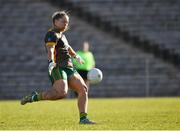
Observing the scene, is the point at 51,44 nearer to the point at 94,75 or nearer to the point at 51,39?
the point at 51,39

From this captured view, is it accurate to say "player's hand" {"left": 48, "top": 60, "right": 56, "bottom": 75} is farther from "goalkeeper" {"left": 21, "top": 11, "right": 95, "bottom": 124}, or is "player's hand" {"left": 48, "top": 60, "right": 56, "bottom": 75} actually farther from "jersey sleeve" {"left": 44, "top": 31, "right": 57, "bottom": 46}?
"jersey sleeve" {"left": 44, "top": 31, "right": 57, "bottom": 46}

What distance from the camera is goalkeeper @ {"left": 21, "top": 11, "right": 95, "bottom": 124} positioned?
13188 millimetres

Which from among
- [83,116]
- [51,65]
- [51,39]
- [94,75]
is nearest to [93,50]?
[94,75]

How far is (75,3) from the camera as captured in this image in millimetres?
31906

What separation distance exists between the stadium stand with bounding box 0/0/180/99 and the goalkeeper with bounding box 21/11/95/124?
49.4ft

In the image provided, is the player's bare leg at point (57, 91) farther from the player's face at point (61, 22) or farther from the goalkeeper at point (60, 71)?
A: the player's face at point (61, 22)

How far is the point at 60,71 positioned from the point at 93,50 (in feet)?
55.9

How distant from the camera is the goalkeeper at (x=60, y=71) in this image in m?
13.2

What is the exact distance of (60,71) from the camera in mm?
13336

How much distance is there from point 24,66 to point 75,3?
3528 millimetres

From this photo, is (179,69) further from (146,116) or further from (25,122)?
(25,122)

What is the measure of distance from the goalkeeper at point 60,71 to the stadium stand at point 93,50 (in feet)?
49.4

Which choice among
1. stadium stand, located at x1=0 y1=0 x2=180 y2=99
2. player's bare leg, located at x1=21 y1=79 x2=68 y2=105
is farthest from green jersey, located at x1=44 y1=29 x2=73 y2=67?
stadium stand, located at x1=0 y1=0 x2=180 y2=99

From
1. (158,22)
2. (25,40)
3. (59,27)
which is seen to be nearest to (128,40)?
(158,22)
